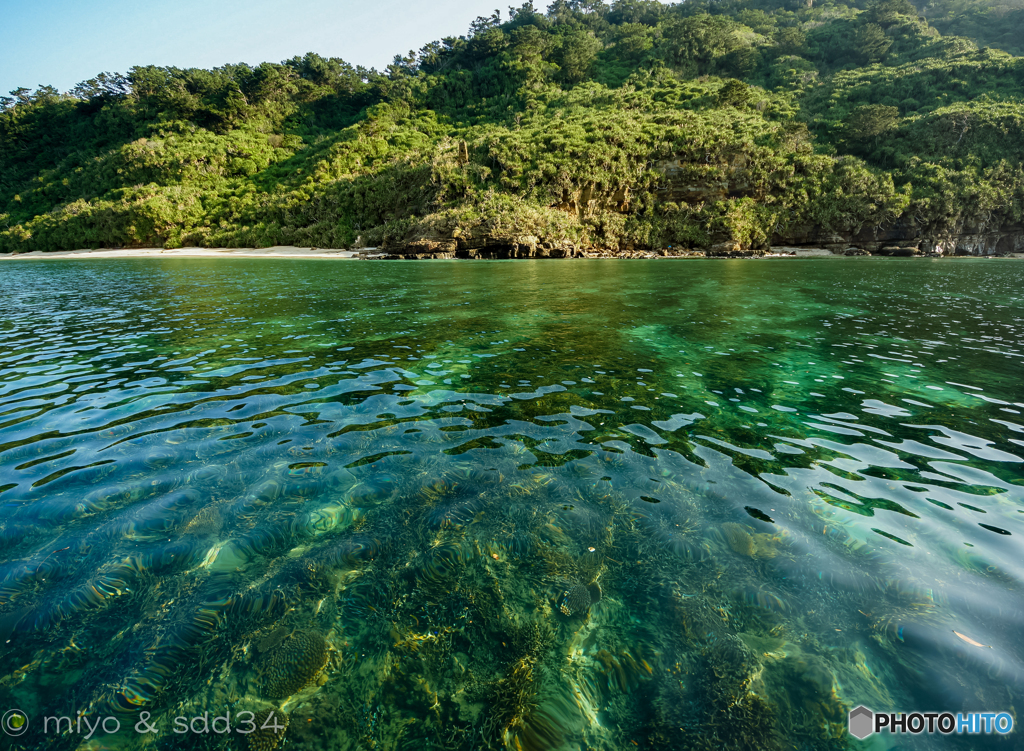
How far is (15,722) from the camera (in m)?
2.39

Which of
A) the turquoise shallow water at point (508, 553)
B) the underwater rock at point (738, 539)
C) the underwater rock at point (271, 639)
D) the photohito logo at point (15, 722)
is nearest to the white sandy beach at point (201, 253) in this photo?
the turquoise shallow water at point (508, 553)

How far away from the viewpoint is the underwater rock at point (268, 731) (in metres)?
2.34

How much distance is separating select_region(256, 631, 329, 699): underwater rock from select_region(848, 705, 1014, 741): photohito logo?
134 inches

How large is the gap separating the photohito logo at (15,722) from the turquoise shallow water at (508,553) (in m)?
0.06

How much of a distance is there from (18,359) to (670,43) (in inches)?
6064

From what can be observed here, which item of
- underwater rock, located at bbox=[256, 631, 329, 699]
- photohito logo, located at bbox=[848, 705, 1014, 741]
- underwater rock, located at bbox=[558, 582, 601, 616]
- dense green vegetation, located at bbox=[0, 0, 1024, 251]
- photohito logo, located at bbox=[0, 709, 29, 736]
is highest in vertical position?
dense green vegetation, located at bbox=[0, 0, 1024, 251]

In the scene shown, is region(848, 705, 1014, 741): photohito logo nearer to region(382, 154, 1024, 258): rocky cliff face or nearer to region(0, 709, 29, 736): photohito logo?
region(0, 709, 29, 736): photohito logo

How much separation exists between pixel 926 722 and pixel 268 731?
13.2 ft

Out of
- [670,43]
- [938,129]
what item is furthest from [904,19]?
[938,129]

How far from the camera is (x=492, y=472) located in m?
5.16

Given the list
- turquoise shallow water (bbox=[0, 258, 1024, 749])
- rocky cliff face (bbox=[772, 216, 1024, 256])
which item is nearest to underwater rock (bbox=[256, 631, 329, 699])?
turquoise shallow water (bbox=[0, 258, 1024, 749])

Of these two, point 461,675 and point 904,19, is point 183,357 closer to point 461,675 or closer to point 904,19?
point 461,675

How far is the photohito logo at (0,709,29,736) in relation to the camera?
7.69 feet

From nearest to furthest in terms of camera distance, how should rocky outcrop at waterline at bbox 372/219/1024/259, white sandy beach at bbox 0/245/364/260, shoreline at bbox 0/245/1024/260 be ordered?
rocky outcrop at waterline at bbox 372/219/1024/259, shoreline at bbox 0/245/1024/260, white sandy beach at bbox 0/245/364/260
